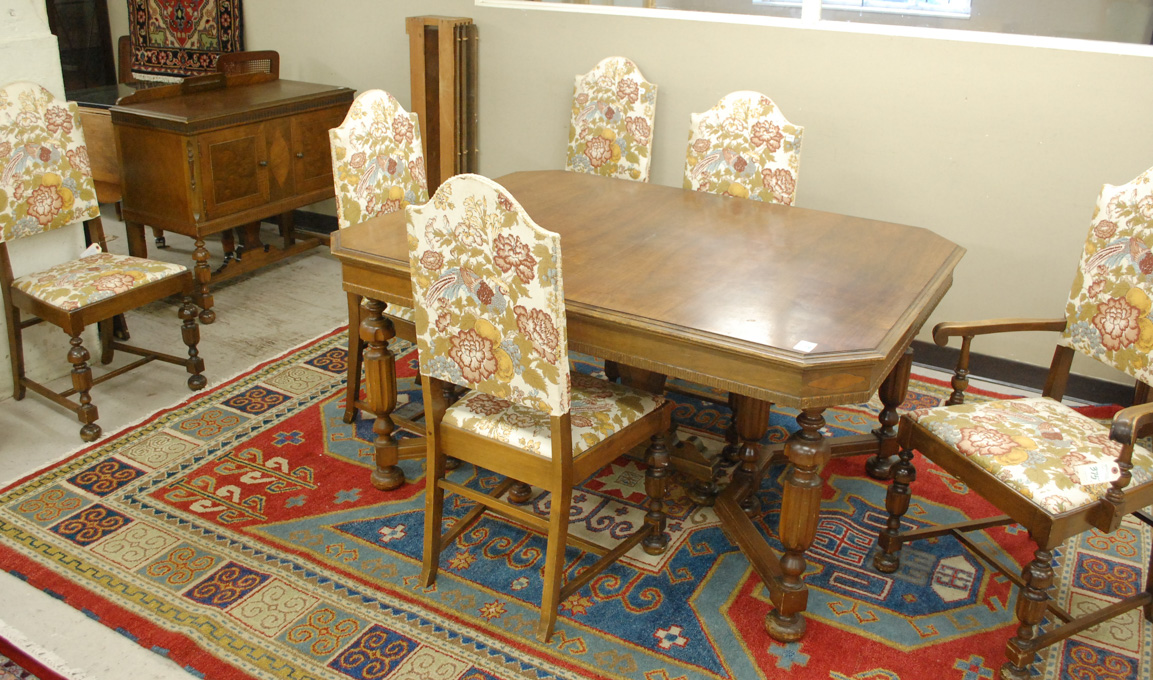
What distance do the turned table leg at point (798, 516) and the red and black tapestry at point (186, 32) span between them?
4.03 metres

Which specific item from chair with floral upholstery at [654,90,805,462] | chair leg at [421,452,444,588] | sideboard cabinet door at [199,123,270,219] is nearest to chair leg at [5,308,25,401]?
sideboard cabinet door at [199,123,270,219]

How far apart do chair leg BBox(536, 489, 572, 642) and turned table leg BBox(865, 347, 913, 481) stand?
3.48 ft

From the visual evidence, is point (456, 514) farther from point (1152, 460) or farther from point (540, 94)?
point (540, 94)

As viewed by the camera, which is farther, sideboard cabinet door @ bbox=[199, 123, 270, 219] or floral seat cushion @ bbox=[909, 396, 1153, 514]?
sideboard cabinet door @ bbox=[199, 123, 270, 219]

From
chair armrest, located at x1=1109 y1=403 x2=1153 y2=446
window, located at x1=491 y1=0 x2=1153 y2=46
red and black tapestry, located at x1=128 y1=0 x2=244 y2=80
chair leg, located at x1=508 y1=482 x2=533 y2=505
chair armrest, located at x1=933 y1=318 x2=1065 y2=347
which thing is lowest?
chair leg, located at x1=508 y1=482 x2=533 y2=505

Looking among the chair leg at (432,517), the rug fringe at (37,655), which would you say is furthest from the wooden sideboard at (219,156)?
the chair leg at (432,517)

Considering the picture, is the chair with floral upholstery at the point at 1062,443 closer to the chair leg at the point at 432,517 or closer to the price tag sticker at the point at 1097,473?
the price tag sticker at the point at 1097,473

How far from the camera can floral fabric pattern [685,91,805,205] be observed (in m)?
3.26

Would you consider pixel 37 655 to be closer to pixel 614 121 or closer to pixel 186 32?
pixel 614 121

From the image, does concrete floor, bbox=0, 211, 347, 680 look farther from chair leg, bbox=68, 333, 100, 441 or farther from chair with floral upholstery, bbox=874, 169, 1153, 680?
chair with floral upholstery, bbox=874, 169, 1153, 680

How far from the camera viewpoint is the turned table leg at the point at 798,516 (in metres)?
2.21

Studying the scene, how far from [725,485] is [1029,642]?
3.26ft

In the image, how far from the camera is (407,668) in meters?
2.23

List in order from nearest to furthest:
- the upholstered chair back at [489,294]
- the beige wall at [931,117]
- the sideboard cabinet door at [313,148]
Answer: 1. the upholstered chair back at [489,294]
2. the beige wall at [931,117]
3. the sideboard cabinet door at [313,148]
